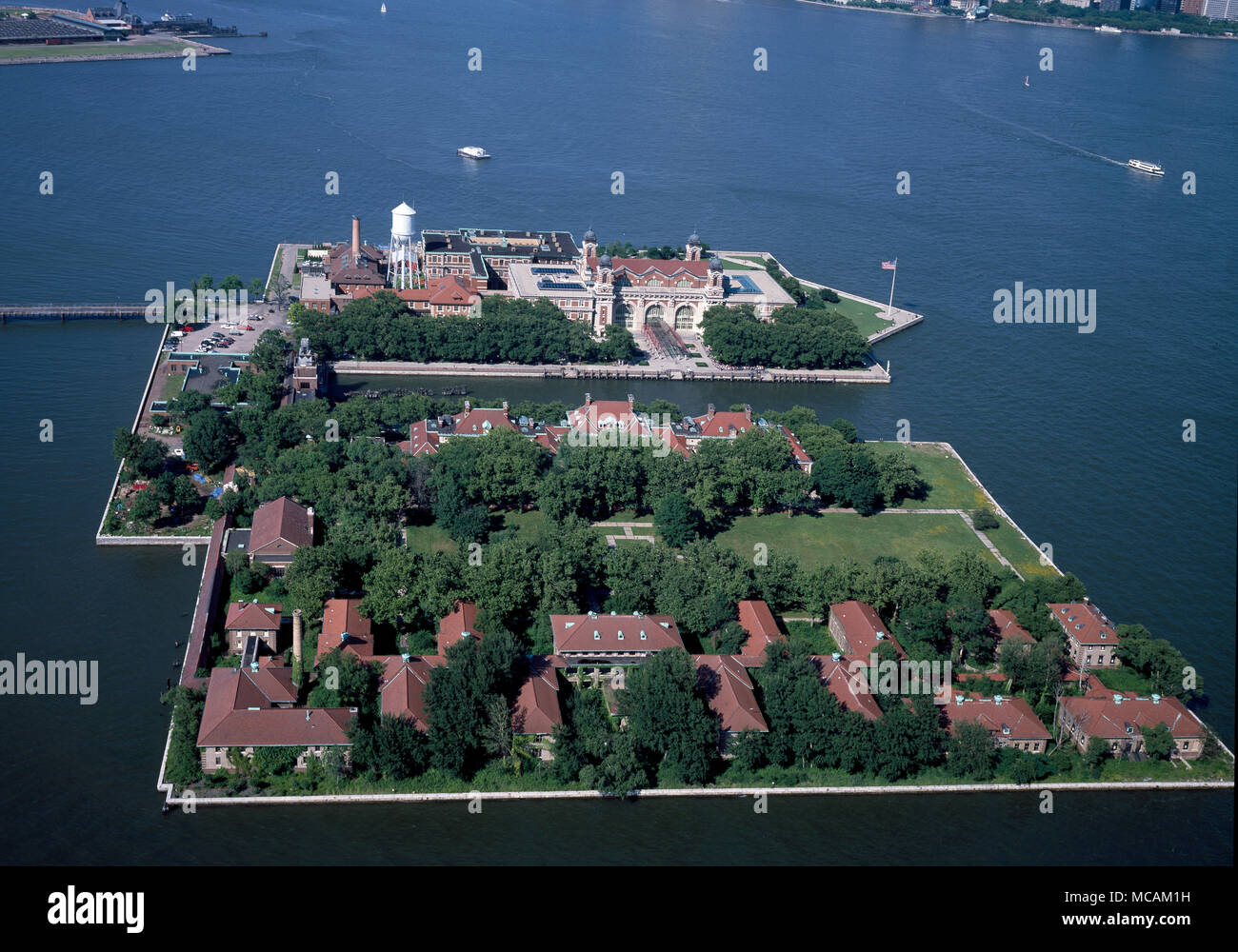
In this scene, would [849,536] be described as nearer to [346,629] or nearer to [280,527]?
[346,629]

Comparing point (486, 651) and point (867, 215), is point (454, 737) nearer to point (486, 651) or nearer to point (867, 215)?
point (486, 651)

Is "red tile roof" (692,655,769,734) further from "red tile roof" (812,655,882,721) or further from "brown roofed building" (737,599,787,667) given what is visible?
"red tile roof" (812,655,882,721)

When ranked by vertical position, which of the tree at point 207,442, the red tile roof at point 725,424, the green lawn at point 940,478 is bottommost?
the green lawn at point 940,478

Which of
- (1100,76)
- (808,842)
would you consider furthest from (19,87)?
(1100,76)

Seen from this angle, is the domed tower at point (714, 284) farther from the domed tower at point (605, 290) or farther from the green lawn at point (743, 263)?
the green lawn at point (743, 263)

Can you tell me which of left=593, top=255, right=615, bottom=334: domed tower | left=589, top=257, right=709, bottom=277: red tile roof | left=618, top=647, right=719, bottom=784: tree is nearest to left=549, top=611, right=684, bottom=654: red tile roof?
left=618, top=647, right=719, bottom=784: tree

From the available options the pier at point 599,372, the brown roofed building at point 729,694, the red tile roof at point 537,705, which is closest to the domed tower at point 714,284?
the pier at point 599,372

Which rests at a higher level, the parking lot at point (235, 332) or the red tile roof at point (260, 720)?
the parking lot at point (235, 332)
